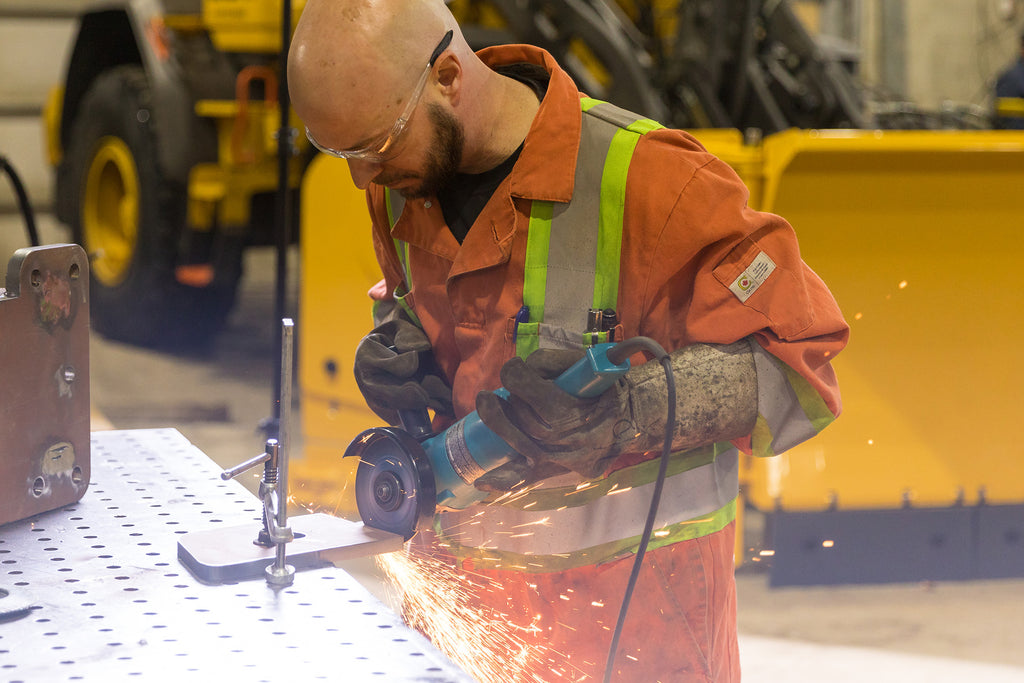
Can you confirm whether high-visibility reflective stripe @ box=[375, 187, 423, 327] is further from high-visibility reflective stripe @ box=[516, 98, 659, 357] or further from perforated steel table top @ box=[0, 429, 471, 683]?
perforated steel table top @ box=[0, 429, 471, 683]

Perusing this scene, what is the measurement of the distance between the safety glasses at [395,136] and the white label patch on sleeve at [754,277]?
1.62ft

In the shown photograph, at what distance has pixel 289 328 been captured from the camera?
1279mm

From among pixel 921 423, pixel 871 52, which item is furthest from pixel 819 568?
pixel 871 52

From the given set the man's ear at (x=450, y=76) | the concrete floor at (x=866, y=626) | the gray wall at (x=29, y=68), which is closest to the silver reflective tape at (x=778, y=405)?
the man's ear at (x=450, y=76)

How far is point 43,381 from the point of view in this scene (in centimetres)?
156

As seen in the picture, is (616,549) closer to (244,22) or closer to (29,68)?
(244,22)

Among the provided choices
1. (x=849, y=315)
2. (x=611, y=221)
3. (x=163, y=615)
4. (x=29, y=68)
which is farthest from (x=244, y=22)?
(x=29, y=68)

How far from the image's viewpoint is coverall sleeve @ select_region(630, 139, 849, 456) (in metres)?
1.47

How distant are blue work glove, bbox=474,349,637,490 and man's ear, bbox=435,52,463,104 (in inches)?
15.0

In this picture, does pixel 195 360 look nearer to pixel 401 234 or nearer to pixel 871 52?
pixel 401 234

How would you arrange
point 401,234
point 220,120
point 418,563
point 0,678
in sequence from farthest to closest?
point 220,120 → point 418,563 → point 401,234 → point 0,678

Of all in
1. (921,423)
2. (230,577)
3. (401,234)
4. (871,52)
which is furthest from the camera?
(871,52)

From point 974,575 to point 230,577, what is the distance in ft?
10.3

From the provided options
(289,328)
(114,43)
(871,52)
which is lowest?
(289,328)
